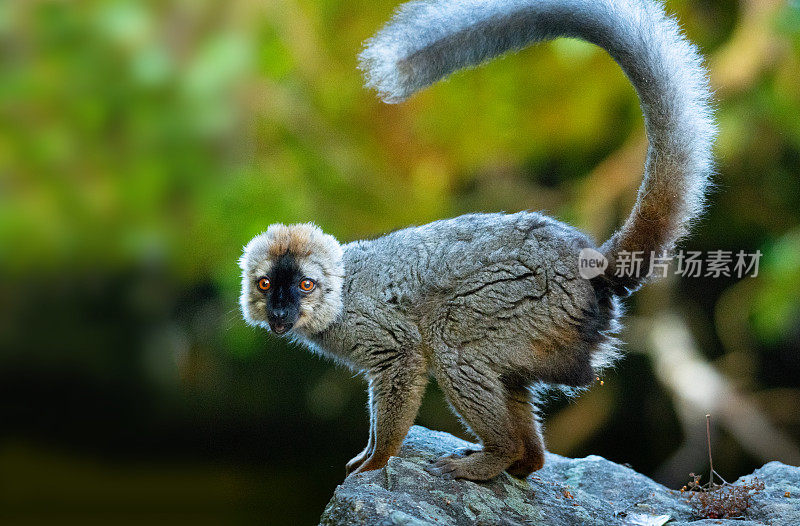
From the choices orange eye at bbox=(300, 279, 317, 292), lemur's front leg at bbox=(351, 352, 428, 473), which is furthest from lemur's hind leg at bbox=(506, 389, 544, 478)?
orange eye at bbox=(300, 279, 317, 292)

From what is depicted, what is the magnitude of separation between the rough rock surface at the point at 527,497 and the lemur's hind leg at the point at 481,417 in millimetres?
58

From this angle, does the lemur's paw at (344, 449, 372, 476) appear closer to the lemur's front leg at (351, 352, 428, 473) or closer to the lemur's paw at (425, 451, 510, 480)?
the lemur's front leg at (351, 352, 428, 473)

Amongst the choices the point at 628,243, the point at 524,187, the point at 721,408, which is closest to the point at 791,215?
the point at 721,408

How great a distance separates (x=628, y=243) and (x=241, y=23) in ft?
10.7

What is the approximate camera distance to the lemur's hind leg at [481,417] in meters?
2.85

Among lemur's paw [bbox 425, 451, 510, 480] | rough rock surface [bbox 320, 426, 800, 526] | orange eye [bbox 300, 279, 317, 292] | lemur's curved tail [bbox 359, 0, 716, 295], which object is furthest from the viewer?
orange eye [bbox 300, 279, 317, 292]

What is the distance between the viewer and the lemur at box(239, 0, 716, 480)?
2.75 metres

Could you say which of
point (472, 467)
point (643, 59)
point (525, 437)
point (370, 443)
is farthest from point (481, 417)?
point (643, 59)

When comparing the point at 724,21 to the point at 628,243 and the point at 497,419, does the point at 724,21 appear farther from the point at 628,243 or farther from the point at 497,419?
the point at 497,419

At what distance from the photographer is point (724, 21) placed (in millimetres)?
5617

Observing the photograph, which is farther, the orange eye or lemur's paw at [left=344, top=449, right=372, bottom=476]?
the orange eye

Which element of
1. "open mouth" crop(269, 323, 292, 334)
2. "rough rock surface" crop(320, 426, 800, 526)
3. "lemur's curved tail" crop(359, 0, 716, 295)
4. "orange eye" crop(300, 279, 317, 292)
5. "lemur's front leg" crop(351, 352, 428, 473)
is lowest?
"rough rock surface" crop(320, 426, 800, 526)

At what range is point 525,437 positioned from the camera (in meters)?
3.06

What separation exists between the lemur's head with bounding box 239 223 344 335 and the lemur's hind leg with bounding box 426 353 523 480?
65cm
